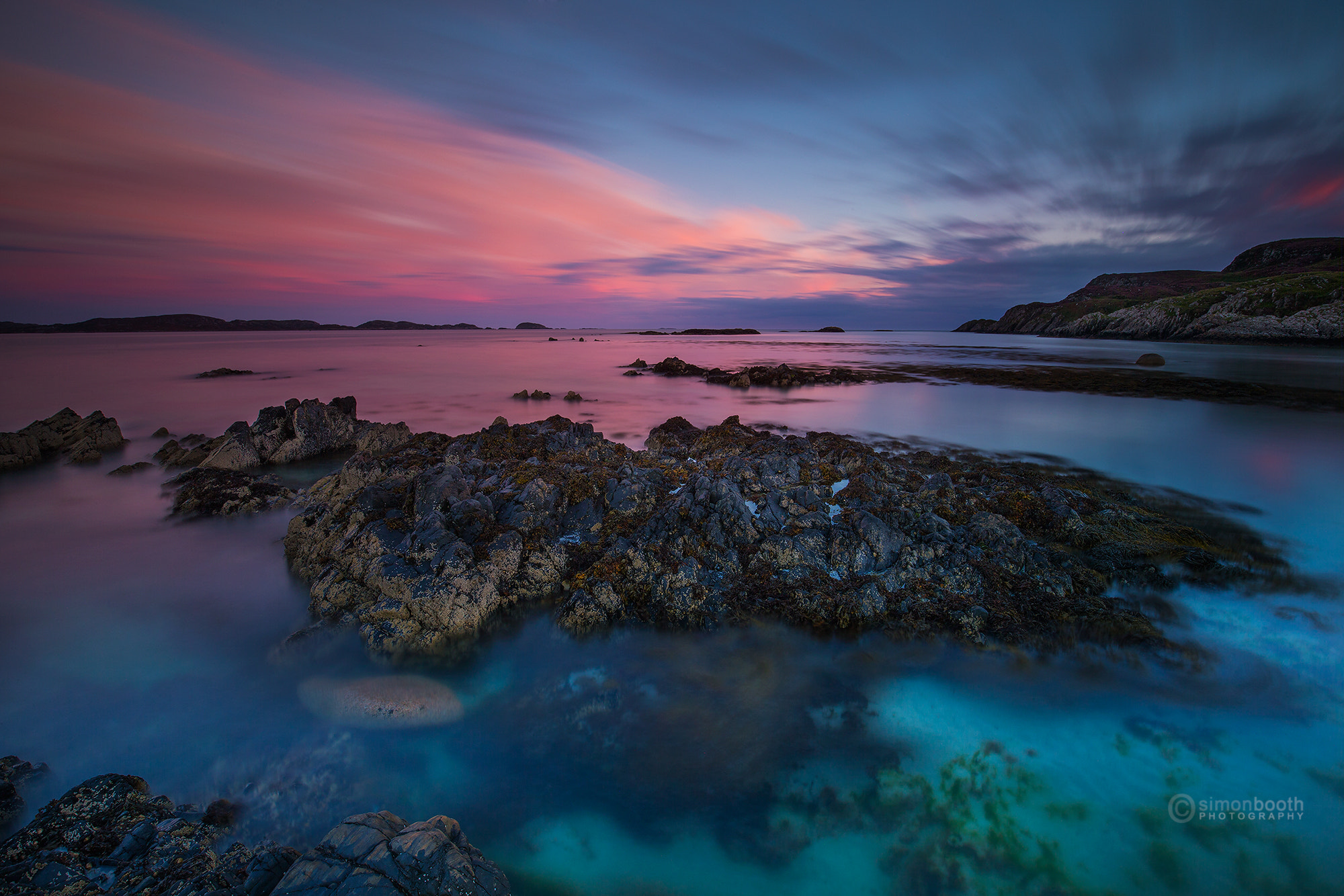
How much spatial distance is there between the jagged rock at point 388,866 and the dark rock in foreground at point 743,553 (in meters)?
2.66

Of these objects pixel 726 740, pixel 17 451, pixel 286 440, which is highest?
pixel 286 440

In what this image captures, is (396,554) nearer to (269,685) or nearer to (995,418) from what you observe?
(269,685)

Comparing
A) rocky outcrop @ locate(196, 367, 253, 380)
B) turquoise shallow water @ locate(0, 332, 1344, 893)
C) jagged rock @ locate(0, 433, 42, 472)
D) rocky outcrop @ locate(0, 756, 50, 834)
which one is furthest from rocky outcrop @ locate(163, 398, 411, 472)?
rocky outcrop @ locate(196, 367, 253, 380)

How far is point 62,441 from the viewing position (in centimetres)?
1423

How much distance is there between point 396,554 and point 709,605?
13.3 ft

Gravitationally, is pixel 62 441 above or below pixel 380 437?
below

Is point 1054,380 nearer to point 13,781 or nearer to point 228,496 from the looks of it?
point 228,496

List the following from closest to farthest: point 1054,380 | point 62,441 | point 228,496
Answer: point 228,496 < point 62,441 < point 1054,380

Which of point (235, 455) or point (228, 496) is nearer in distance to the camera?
point (228, 496)

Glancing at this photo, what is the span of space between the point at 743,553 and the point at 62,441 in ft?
63.2

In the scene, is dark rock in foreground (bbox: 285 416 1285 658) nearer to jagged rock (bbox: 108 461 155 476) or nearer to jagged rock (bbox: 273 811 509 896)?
jagged rock (bbox: 273 811 509 896)

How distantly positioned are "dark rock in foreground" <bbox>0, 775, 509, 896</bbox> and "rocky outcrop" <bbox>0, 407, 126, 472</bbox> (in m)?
15.0

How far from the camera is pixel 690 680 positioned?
546 cm

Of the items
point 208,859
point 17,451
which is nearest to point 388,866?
point 208,859
